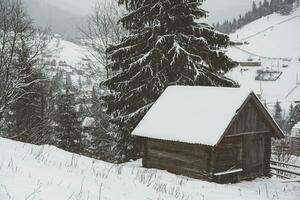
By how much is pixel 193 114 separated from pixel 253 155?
3.64 meters

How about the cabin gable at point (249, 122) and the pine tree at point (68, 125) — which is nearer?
the cabin gable at point (249, 122)

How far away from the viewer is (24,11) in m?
17.4

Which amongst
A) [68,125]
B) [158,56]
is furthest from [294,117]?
[158,56]

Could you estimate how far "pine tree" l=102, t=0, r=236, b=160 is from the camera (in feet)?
62.8

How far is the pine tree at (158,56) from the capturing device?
19141mm

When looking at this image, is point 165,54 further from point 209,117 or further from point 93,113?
point 93,113

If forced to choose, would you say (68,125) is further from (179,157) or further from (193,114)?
(193,114)

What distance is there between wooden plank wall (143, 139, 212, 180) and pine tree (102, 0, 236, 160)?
297 cm

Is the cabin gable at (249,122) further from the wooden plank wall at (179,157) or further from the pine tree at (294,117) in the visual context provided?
the pine tree at (294,117)

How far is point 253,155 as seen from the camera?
669 inches

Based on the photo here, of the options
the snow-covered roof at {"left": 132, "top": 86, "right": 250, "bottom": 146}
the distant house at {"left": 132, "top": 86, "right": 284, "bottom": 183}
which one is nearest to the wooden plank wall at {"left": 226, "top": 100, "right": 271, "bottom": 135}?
the distant house at {"left": 132, "top": 86, "right": 284, "bottom": 183}

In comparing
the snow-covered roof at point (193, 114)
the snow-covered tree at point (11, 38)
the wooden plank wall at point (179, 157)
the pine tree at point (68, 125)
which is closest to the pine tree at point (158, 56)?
the snow-covered roof at point (193, 114)

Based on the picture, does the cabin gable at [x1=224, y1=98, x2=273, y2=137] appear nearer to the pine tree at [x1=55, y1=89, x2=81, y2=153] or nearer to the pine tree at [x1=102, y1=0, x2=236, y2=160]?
the pine tree at [x1=102, y1=0, x2=236, y2=160]

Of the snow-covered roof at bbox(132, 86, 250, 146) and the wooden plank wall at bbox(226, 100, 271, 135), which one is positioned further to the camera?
the wooden plank wall at bbox(226, 100, 271, 135)
